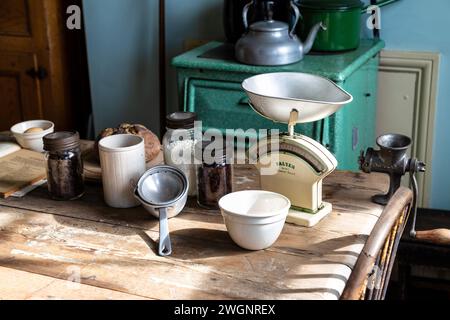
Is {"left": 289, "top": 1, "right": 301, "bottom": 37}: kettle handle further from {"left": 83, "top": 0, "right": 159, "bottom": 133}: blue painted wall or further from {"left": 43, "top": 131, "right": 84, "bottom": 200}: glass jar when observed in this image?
{"left": 43, "top": 131, "right": 84, "bottom": 200}: glass jar

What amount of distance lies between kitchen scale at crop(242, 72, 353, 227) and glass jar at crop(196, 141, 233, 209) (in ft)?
0.28

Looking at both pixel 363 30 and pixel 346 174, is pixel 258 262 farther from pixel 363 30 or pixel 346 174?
pixel 363 30

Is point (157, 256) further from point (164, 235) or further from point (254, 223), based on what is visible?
point (254, 223)

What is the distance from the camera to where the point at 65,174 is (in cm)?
178

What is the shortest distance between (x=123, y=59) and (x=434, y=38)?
1526 millimetres

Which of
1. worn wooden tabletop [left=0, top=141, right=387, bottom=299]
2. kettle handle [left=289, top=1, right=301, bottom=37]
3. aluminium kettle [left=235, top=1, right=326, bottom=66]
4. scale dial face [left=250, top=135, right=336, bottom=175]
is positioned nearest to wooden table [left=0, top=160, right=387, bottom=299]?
worn wooden tabletop [left=0, top=141, right=387, bottom=299]

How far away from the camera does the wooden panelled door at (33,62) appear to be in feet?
10.8

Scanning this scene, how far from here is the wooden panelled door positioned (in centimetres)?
329

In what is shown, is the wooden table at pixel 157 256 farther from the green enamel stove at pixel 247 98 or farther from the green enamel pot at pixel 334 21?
the green enamel pot at pixel 334 21

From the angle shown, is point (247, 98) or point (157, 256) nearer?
point (157, 256)

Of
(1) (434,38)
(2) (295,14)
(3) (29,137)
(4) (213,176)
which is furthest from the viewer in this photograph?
(1) (434,38)

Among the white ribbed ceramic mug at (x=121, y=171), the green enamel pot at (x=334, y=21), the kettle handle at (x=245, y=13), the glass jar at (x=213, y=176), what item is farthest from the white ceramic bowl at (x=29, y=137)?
the green enamel pot at (x=334, y=21)

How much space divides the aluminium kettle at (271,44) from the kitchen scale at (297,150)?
801 mm

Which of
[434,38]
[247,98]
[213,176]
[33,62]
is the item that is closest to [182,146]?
[213,176]
